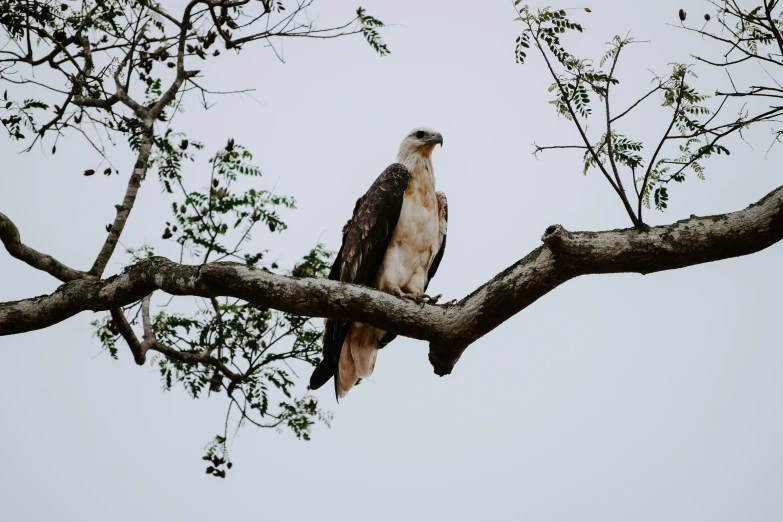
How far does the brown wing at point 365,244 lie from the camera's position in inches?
229

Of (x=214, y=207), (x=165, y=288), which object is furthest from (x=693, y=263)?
(x=214, y=207)

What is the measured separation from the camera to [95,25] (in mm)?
5910

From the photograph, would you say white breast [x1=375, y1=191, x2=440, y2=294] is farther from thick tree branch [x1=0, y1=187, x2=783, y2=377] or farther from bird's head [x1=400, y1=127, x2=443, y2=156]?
thick tree branch [x1=0, y1=187, x2=783, y2=377]

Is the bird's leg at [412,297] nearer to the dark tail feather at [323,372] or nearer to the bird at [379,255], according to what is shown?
the bird at [379,255]

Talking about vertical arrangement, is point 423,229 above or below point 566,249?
above

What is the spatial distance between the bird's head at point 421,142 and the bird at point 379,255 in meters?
0.50

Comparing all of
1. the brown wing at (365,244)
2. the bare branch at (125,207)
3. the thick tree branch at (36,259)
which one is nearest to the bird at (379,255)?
the brown wing at (365,244)

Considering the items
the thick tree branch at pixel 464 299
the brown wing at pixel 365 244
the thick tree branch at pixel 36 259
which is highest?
the brown wing at pixel 365 244

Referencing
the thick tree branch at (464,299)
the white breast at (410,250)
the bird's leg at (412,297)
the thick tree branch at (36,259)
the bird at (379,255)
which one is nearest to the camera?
the thick tree branch at (464,299)

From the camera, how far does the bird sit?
5961 mm

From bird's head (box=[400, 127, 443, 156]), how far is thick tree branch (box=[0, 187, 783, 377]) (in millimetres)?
2904

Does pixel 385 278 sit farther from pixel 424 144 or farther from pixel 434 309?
pixel 434 309

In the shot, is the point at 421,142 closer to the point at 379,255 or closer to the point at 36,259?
the point at 379,255

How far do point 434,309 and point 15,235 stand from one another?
2.46 metres
